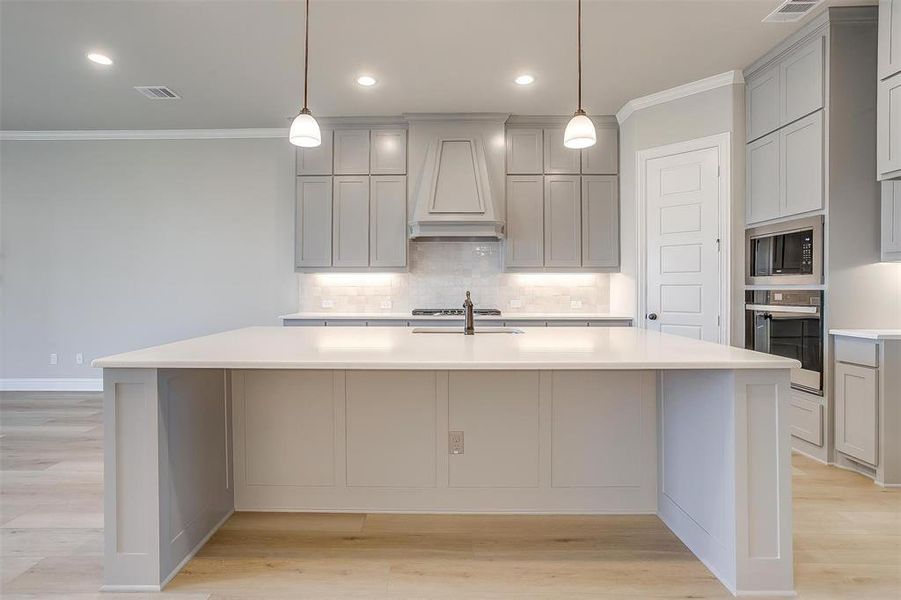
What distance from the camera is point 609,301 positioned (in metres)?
5.39

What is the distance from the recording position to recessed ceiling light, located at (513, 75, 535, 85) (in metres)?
4.09

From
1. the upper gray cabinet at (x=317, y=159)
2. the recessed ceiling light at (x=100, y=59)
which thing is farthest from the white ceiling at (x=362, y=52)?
the upper gray cabinet at (x=317, y=159)

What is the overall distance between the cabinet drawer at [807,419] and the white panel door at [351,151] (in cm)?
407

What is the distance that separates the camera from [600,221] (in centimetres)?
505

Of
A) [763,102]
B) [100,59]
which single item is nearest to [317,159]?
[100,59]

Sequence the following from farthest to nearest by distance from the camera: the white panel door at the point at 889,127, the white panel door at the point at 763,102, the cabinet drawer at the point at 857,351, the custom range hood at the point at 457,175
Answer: the custom range hood at the point at 457,175 < the white panel door at the point at 763,102 < the cabinet drawer at the point at 857,351 < the white panel door at the point at 889,127

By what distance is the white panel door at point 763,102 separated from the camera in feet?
12.0

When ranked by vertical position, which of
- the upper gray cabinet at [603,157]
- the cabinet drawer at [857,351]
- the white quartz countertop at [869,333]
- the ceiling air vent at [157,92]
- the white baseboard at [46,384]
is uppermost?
the ceiling air vent at [157,92]

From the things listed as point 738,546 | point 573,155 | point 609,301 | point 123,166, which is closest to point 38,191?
point 123,166

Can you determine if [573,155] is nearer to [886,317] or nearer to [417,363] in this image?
[886,317]

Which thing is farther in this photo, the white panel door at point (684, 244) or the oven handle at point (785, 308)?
the white panel door at point (684, 244)

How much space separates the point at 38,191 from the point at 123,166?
978mm

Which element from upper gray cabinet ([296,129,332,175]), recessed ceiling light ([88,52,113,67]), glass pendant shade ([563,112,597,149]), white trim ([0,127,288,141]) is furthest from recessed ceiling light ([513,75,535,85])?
recessed ceiling light ([88,52,113,67])

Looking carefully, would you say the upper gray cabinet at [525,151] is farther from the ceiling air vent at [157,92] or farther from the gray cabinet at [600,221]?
the ceiling air vent at [157,92]
